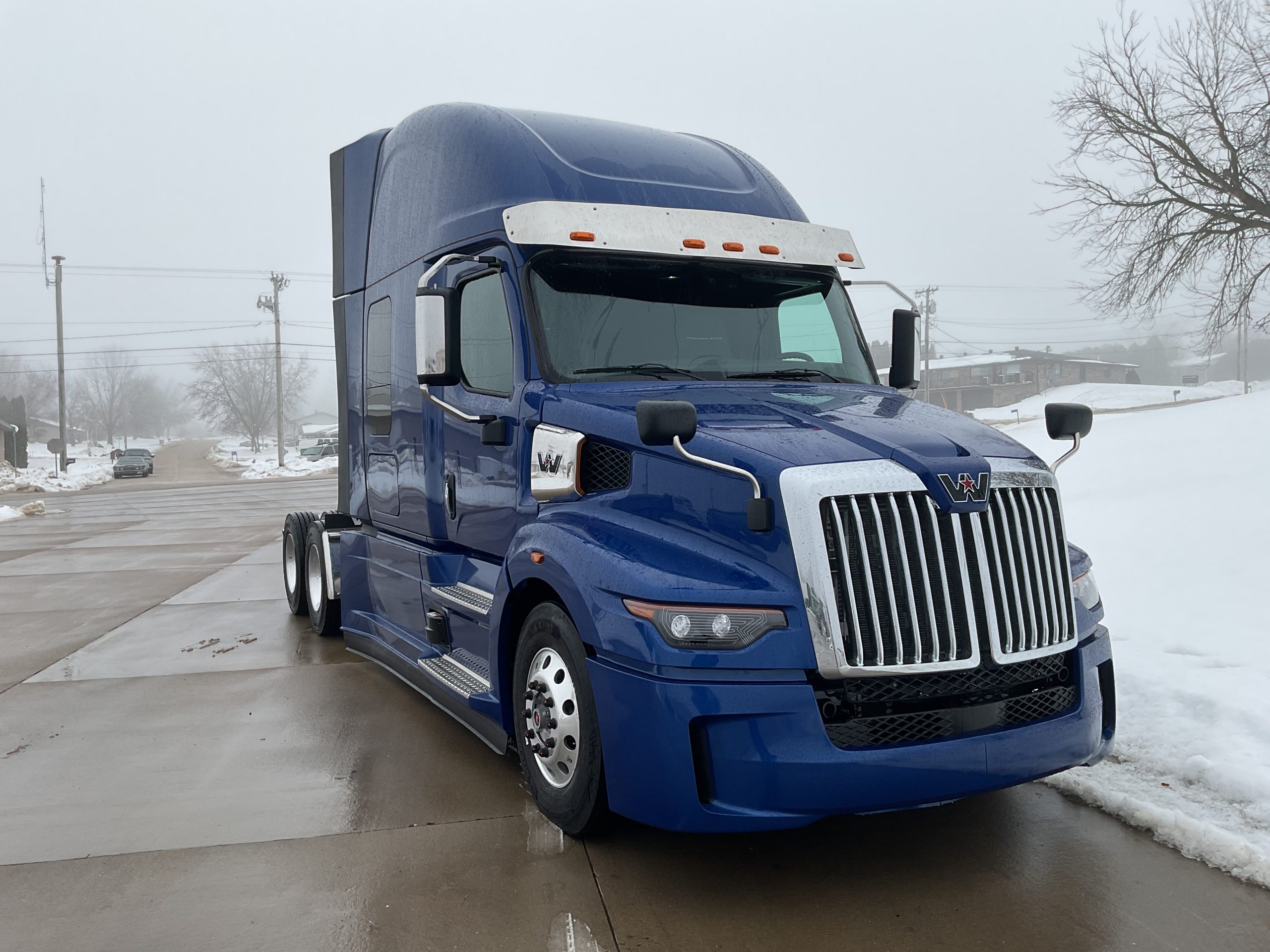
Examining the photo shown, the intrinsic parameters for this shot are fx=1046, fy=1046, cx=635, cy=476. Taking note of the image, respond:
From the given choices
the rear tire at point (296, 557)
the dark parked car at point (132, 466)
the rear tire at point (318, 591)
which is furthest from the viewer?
the dark parked car at point (132, 466)

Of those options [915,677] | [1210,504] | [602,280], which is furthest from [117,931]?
[1210,504]

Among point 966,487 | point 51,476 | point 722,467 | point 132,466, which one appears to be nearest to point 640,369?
point 722,467

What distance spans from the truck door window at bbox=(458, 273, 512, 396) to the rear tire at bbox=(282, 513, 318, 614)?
4.05 m

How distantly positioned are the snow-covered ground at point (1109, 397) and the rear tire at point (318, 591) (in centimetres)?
4316

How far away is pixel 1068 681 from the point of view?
13.0 ft

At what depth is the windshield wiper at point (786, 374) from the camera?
4.83 metres

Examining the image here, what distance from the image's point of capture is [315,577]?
8.72 metres

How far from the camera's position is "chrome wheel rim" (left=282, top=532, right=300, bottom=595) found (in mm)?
9289

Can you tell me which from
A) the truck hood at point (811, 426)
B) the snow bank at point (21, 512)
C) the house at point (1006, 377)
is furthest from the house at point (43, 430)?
the truck hood at point (811, 426)

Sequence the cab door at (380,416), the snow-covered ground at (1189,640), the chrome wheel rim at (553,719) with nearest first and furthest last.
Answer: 1. the chrome wheel rim at (553,719)
2. the snow-covered ground at (1189,640)
3. the cab door at (380,416)

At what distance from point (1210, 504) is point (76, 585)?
1250 centimetres

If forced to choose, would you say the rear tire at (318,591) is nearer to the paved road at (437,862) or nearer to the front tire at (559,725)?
the paved road at (437,862)

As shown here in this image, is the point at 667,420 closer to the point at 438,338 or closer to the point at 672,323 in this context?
the point at 672,323

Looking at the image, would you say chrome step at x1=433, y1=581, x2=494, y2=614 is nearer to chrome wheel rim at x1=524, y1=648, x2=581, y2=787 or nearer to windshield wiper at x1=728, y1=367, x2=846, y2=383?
chrome wheel rim at x1=524, y1=648, x2=581, y2=787
